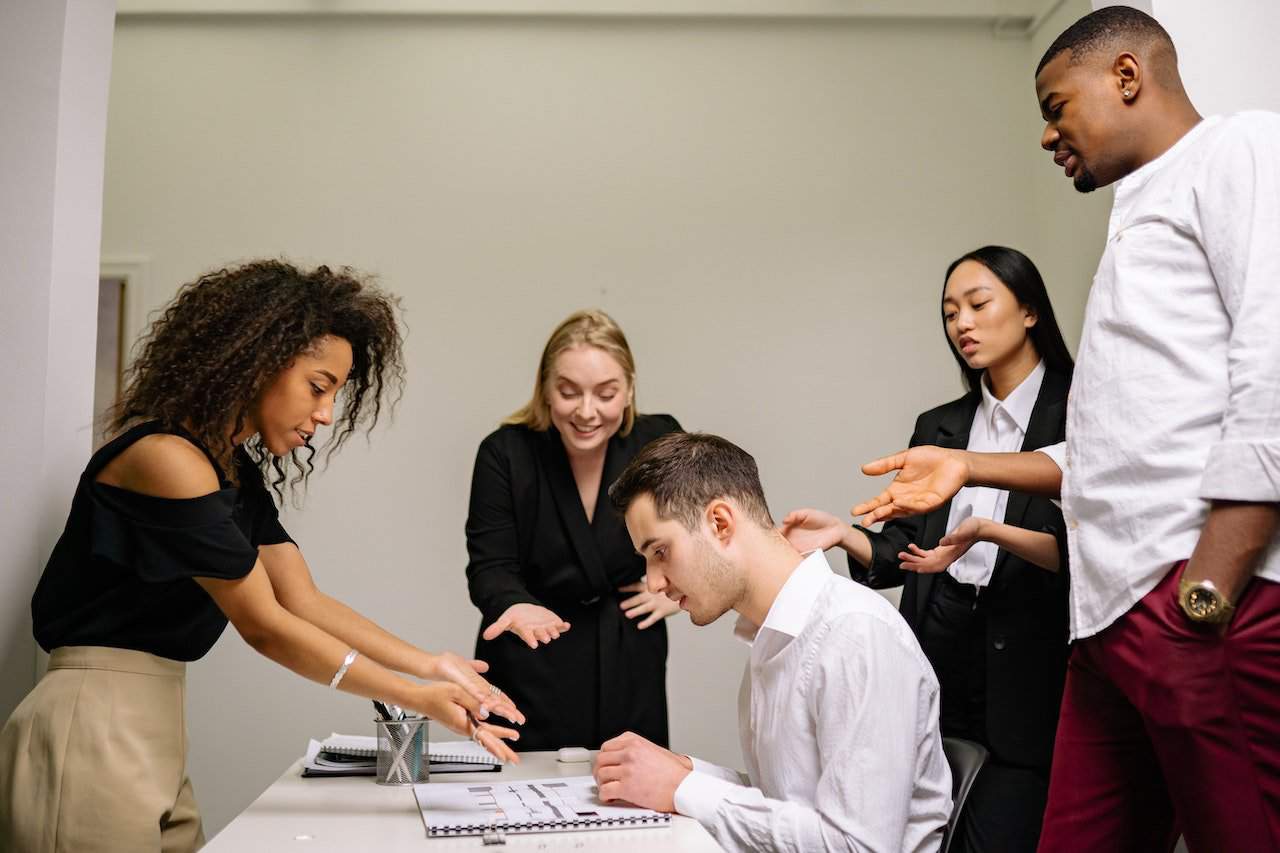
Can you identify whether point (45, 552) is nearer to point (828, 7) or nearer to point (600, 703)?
point (600, 703)

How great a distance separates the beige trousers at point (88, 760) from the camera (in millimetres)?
1717

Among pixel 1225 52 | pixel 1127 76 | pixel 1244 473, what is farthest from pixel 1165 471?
pixel 1225 52

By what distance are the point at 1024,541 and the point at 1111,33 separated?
0.93m

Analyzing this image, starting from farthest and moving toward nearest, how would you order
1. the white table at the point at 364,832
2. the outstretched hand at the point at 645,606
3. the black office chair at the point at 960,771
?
the outstretched hand at the point at 645,606 < the black office chair at the point at 960,771 < the white table at the point at 364,832

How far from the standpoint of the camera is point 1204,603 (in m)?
1.34

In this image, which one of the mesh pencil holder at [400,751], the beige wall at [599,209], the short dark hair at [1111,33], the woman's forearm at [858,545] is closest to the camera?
the short dark hair at [1111,33]

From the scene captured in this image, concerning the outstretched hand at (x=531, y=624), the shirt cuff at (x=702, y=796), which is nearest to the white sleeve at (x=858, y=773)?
the shirt cuff at (x=702, y=796)

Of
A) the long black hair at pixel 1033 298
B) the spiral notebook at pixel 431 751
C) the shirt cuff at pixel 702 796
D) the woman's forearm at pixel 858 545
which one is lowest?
the spiral notebook at pixel 431 751

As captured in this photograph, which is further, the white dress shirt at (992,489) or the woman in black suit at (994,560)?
the white dress shirt at (992,489)

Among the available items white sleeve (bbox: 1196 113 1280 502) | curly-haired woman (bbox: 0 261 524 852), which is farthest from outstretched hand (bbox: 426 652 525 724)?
white sleeve (bbox: 1196 113 1280 502)

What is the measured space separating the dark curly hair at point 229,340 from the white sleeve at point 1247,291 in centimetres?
136

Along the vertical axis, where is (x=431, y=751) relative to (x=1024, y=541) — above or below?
below

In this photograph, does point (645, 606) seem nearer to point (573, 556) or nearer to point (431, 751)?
point (573, 556)

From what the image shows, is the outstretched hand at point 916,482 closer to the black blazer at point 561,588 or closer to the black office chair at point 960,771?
the black office chair at point 960,771
